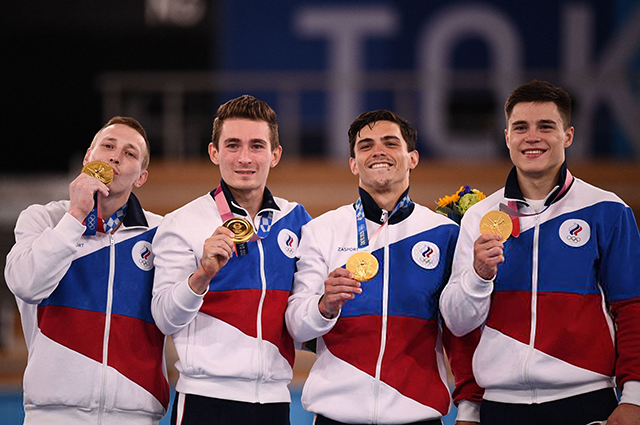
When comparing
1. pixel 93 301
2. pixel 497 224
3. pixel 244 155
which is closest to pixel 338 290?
pixel 497 224

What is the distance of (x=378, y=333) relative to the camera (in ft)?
9.75

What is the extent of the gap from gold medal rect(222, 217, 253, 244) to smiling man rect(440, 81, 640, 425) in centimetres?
85

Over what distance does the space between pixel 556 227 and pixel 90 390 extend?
2.05m

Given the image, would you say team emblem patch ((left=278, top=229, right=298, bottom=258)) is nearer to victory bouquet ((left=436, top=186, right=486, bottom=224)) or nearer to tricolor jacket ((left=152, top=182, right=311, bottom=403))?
tricolor jacket ((left=152, top=182, right=311, bottom=403))

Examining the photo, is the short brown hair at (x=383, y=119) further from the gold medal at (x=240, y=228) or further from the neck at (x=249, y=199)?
the gold medal at (x=240, y=228)

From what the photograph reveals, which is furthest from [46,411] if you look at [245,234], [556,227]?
[556,227]

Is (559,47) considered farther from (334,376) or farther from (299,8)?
(334,376)

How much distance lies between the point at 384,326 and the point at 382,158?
28.5 inches

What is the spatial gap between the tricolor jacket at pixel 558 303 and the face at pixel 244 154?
94 centimetres

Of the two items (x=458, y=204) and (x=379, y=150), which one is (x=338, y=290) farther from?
(x=458, y=204)

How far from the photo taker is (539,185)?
3.03m

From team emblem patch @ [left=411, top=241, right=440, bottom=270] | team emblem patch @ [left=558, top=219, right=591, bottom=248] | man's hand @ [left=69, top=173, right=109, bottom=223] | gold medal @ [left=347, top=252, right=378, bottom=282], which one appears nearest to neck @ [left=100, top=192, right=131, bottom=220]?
man's hand @ [left=69, top=173, right=109, bottom=223]

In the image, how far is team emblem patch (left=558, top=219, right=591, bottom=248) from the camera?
2.90 m

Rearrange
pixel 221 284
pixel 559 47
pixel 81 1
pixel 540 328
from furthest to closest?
pixel 81 1, pixel 559 47, pixel 221 284, pixel 540 328
